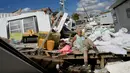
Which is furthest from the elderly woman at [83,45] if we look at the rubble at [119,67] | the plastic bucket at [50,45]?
the plastic bucket at [50,45]

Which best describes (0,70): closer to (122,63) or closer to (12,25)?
(122,63)

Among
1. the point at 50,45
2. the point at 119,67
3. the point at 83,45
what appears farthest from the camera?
the point at 50,45

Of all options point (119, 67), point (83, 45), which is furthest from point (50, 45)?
point (119, 67)

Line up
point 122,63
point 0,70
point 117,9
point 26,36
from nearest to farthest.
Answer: point 0,70, point 122,63, point 26,36, point 117,9

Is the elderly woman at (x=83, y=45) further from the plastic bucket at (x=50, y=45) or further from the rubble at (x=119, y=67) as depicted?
the plastic bucket at (x=50, y=45)

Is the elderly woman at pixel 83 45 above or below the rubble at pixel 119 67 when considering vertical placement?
above

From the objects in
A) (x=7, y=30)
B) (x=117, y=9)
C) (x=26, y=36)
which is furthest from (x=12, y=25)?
(x=117, y=9)

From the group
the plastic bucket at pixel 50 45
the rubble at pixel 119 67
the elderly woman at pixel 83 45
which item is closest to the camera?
the rubble at pixel 119 67

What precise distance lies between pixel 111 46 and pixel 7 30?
32.0 ft

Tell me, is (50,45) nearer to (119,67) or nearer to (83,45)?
(83,45)

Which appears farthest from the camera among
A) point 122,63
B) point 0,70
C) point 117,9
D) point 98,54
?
point 117,9

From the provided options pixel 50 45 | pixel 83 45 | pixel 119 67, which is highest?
Result: pixel 83 45

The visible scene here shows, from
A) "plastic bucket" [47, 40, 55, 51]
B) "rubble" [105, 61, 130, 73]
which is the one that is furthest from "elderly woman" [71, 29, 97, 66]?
"plastic bucket" [47, 40, 55, 51]

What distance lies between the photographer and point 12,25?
16984 millimetres
